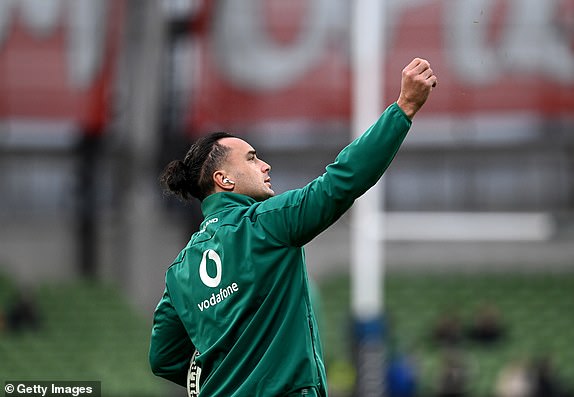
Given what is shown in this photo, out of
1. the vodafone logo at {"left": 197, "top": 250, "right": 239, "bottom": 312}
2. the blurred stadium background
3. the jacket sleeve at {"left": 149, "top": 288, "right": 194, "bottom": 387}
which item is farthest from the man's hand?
the blurred stadium background

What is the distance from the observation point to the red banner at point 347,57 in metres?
12.4

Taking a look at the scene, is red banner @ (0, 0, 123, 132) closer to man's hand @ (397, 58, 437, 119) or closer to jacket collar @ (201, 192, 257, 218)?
jacket collar @ (201, 192, 257, 218)

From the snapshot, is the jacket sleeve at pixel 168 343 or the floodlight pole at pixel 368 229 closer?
the jacket sleeve at pixel 168 343

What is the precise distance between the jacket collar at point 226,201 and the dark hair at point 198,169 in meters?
0.06

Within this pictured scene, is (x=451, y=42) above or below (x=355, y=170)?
below

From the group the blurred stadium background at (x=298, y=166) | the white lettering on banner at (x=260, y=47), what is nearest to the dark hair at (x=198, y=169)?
the blurred stadium background at (x=298, y=166)

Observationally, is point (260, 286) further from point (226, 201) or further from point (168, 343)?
point (168, 343)

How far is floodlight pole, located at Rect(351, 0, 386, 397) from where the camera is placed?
10836mm

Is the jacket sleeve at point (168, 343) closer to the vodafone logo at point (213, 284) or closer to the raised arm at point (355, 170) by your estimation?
the vodafone logo at point (213, 284)

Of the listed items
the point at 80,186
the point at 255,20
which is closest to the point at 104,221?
the point at 80,186

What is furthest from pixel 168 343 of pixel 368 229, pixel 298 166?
pixel 298 166

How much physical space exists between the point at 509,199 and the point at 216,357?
1347cm

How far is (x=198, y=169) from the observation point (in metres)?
3.81

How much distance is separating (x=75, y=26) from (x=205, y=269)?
12196 millimetres
